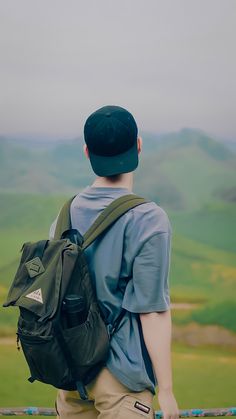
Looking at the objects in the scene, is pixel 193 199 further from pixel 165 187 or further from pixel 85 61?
pixel 85 61

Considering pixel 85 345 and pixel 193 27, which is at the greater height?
pixel 193 27

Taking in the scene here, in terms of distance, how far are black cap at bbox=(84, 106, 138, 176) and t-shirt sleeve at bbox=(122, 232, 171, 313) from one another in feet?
0.55

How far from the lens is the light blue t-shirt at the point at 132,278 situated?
1221mm

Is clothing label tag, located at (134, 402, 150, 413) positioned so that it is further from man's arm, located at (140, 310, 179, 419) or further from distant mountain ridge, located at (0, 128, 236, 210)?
distant mountain ridge, located at (0, 128, 236, 210)

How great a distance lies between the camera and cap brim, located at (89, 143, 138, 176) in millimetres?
1296

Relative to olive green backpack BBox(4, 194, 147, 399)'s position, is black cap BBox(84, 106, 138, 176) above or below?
above

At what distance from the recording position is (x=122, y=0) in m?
2.47

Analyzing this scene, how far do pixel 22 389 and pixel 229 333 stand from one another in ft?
2.52

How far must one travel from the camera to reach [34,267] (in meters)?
1.25

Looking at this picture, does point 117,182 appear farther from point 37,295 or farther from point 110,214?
point 37,295

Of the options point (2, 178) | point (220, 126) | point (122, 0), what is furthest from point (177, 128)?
point (2, 178)

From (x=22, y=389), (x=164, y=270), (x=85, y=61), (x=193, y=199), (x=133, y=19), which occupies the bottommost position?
(x=22, y=389)

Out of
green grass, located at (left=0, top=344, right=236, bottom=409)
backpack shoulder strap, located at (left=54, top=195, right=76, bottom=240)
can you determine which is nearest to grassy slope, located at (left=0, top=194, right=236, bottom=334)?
green grass, located at (left=0, top=344, right=236, bottom=409)

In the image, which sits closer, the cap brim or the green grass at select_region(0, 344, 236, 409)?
the cap brim
